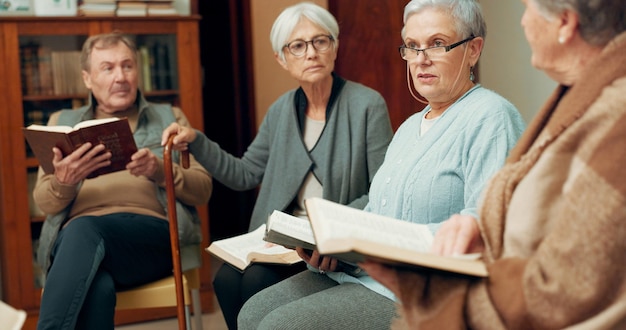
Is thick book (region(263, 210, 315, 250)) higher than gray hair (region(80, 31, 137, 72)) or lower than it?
lower

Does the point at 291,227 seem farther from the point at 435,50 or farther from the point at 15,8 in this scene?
the point at 15,8

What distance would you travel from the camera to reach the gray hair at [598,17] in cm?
107

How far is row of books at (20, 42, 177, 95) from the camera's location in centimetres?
329

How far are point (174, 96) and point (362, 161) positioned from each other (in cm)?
146

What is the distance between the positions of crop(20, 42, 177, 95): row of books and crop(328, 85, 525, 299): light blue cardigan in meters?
1.95

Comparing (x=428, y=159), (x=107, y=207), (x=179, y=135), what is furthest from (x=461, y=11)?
(x=107, y=207)

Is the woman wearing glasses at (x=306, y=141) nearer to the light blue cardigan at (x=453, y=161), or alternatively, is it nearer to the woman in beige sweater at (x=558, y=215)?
the light blue cardigan at (x=453, y=161)

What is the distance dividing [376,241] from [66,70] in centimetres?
262

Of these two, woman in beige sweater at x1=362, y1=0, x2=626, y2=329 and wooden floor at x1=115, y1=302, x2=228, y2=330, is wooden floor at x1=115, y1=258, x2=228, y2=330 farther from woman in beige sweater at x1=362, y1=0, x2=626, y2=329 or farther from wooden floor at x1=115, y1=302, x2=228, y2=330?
woman in beige sweater at x1=362, y1=0, x2=626, y2=329

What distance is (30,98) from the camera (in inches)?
129

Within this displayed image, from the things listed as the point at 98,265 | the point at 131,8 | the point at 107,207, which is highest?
the point at 131,8

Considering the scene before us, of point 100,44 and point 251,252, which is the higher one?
point 100,44

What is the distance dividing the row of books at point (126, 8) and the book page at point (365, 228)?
231 centimetres

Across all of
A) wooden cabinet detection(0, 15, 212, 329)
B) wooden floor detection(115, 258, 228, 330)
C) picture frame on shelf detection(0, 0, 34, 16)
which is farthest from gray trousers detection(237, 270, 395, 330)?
picture frame on shelf detection(0, 0, 34, 16)
